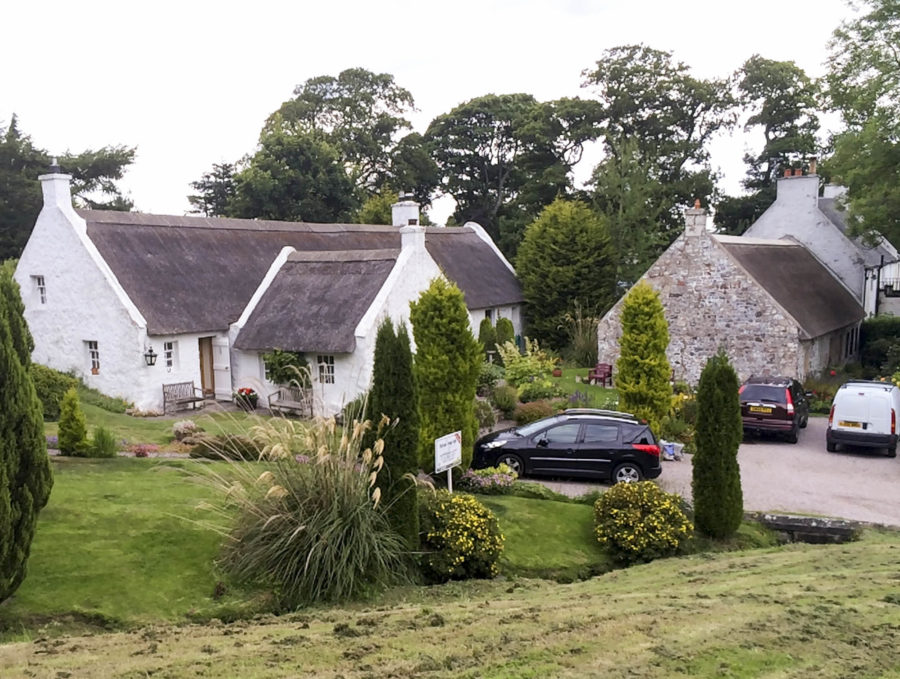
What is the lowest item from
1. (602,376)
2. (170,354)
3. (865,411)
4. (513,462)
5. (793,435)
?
(513,462)

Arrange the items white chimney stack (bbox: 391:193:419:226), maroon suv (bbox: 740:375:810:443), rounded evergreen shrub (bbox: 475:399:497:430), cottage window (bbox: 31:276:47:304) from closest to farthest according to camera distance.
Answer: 1. maroon suv (bbox: 740:375:810:443)
2. rounded evergreen shrub (bbox: 475:399:497:430)
3. cottage window (bbox: 31:276:47:304)
4. white chimney stack (bbox: 391:193:419:226)

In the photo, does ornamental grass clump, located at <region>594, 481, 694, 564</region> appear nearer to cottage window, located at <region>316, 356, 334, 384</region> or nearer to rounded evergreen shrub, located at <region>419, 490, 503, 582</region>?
rounded evergreen shrub, located at <region>419, 490, 503, 582</region>

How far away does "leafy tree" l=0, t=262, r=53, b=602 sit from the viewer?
6996 mm

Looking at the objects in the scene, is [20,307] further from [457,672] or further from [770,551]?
[770,551]

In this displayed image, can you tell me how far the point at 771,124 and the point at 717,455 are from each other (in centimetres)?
3489

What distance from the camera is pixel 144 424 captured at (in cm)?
1917

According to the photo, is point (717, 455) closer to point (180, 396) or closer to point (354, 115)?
point (180, 396)

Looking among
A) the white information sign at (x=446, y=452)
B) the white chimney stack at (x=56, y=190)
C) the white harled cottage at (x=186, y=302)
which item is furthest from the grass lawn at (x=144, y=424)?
the white chimney stack at (x=56, y=190)

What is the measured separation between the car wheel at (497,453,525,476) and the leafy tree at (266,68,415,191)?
3798cm

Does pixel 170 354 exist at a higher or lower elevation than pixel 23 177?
lower

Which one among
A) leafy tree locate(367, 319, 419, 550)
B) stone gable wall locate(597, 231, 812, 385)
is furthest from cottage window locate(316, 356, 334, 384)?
leafy tree locate(367, 319, 419, 550)

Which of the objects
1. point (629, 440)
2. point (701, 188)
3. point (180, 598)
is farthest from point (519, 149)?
point (180, 598)

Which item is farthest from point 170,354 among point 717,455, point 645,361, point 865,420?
point 865,420

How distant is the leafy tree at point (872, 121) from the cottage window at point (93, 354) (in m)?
25.5
